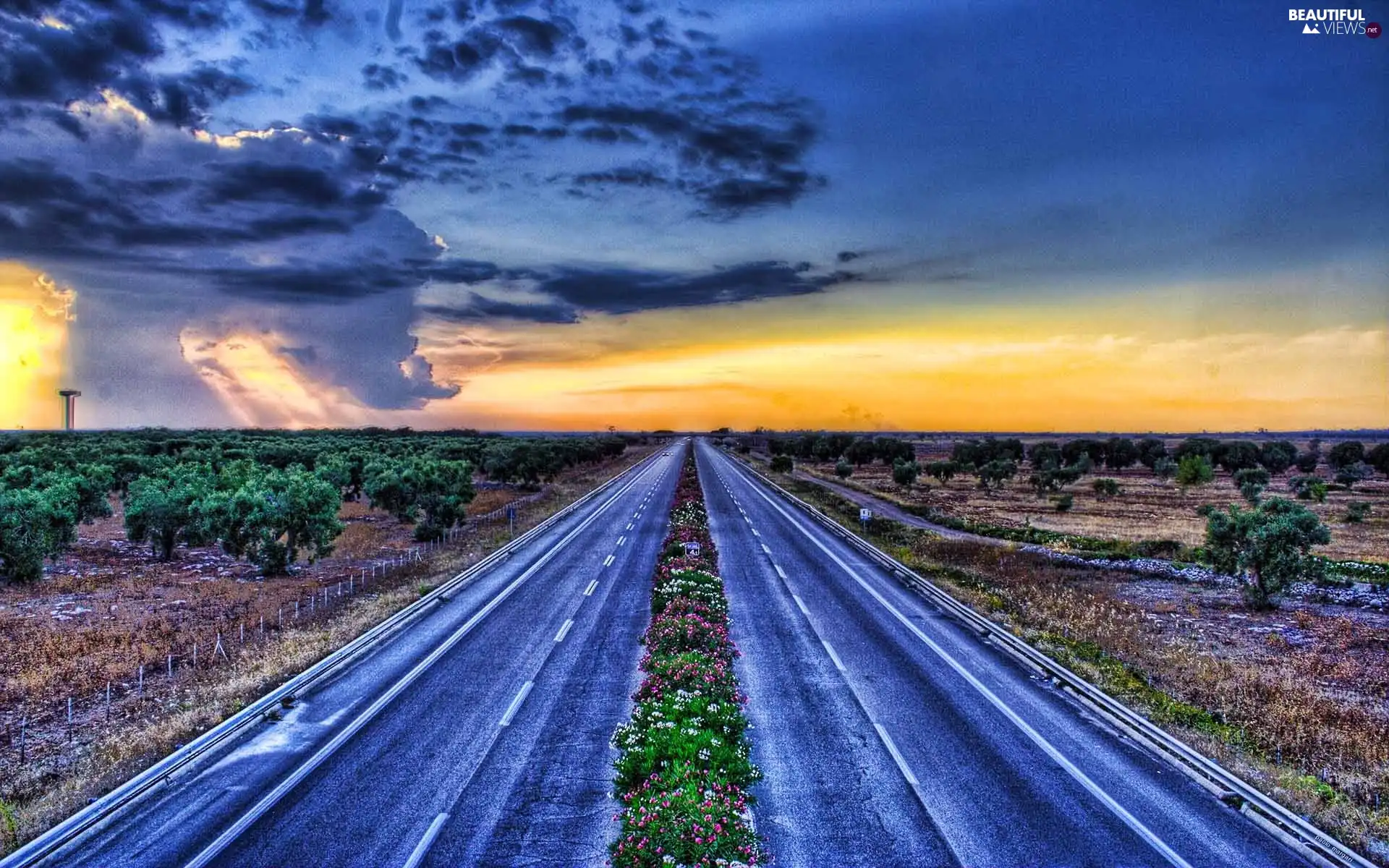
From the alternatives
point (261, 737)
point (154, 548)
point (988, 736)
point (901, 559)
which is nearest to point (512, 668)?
point (261, 737)

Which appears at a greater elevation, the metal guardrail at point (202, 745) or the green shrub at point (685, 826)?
the green shrub at point (685, 826)

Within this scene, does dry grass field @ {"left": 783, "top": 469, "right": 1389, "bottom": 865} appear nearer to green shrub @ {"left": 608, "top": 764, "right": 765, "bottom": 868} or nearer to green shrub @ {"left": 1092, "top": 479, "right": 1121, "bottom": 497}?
green shrub @ {"left": 608, "top": 764, "right": 765, "bottom": 868}

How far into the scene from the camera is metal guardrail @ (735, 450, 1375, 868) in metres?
11.5

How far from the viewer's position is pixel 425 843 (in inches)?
447

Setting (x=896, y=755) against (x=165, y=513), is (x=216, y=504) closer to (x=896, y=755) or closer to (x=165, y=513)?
(x=165, y=513)

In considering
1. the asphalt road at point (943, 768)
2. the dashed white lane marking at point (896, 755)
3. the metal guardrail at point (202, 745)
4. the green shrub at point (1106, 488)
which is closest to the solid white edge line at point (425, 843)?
the asphalt road at point (943, 768)

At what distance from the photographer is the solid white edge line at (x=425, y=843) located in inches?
428

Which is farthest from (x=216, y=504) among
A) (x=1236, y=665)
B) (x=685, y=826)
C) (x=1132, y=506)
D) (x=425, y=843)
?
(x=1132, y=506)

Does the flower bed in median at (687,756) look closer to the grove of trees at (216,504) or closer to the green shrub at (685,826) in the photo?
the green shrub at (685,826)

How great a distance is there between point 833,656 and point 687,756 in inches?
372

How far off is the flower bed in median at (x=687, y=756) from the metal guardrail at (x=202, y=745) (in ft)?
27.5

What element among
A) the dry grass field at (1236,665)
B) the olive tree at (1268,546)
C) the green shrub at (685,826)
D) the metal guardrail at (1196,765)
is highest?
the olive tree at (1268,546)

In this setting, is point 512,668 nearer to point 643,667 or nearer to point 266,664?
point 643,667

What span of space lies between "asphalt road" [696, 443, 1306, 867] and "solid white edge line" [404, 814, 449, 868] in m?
5.29
